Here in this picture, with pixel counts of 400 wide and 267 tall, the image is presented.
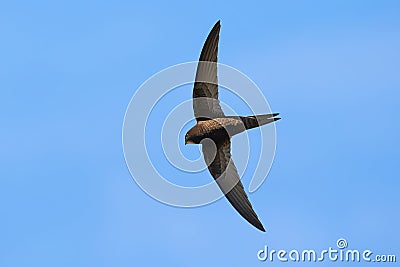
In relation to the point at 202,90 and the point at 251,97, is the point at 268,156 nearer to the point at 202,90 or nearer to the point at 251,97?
the point at 251,97

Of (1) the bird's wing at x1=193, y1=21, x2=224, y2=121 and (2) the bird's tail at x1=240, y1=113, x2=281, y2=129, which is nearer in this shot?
(2) the bird's tail at x1=240, y1=113, x2=281, y2=129

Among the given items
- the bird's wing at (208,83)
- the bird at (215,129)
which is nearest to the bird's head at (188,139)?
the bird at (215,129)

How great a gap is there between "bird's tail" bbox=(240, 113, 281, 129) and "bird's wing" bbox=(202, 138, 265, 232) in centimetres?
96

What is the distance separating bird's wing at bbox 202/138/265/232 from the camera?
47.8ft

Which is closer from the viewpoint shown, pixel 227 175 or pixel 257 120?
pixel 257 120

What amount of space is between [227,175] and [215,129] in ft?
4.01

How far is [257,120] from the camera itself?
14.1m

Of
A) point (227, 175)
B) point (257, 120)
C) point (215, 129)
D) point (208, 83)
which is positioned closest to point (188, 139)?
point (215, 129)

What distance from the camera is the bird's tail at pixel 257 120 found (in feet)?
45.8

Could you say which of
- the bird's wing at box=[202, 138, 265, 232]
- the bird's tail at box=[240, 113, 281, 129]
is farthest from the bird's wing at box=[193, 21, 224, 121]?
the bird's tail at box=[240, 113, 281, 129]

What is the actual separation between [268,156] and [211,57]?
2.81 metres

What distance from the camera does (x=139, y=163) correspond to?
14.3m

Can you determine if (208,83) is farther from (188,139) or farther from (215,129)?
(188,139)

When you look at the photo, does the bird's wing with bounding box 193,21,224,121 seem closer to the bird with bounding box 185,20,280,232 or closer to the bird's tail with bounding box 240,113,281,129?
the bird with bounding box 185,20,280,232
